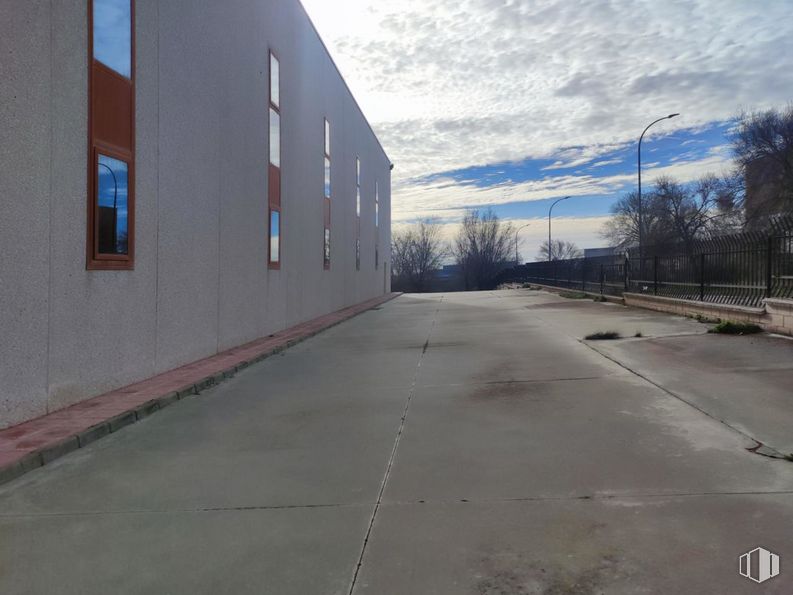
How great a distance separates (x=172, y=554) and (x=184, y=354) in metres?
7.22

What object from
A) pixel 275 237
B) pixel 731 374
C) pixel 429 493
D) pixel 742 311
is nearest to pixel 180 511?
pixel 429 493

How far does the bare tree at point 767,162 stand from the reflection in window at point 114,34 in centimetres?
3923

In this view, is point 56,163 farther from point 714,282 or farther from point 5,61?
point 714,282

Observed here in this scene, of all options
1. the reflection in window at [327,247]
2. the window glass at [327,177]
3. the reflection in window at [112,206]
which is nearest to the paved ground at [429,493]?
the reflection in window at [112,206]

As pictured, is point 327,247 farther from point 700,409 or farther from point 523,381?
point 700,409

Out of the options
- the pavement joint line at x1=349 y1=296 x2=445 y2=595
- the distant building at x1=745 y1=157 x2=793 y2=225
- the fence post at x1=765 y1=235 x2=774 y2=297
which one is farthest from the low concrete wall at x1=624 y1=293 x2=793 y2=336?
the distant building at x1=745 y1=157 x2=793 y2=225

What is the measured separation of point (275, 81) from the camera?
16141 mm

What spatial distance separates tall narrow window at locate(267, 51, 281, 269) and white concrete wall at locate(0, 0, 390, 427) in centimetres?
46

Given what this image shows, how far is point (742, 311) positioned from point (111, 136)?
40.8ft

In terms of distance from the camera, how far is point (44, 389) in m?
6.71

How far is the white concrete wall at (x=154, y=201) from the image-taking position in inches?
249

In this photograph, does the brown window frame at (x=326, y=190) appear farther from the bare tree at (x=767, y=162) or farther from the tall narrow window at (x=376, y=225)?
the bare tree at (x=767, y=162)

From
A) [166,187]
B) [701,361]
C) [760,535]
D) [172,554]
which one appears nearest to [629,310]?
Result: [701,361]

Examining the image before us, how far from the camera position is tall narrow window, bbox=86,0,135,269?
300 inches
